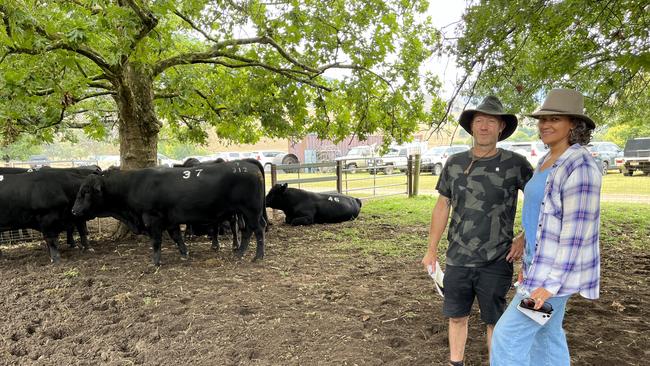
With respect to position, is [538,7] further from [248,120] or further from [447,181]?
[248,120]

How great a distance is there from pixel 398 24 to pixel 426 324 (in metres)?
5.57

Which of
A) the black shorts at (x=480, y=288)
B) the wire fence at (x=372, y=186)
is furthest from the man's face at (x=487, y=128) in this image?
the wire fence at (x=372, y=186)

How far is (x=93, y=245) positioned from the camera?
8445 millimetres

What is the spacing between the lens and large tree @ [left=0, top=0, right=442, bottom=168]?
18.5ft

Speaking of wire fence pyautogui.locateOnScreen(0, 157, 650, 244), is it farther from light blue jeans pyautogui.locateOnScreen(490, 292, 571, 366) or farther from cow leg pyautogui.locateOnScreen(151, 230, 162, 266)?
light blue jeans pyautogui.locateOnScreen(490, 292, 571, 366)

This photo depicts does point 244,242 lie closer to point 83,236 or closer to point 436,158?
point 83,236

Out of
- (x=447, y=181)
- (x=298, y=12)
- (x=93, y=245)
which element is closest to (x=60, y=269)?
(x=93, y=245)

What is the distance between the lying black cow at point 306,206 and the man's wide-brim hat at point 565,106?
818cm

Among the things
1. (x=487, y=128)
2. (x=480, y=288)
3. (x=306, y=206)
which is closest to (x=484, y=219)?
(x=480, y=288)

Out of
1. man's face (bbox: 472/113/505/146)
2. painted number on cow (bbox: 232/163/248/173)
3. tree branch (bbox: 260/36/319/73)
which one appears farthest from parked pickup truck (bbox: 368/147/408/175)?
man's face (bbox: 472/113/505/146)

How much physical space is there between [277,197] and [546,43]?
262 inches

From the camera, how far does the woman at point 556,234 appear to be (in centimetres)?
239

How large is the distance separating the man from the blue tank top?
1.09 ft

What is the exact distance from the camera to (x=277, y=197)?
10805 mm
